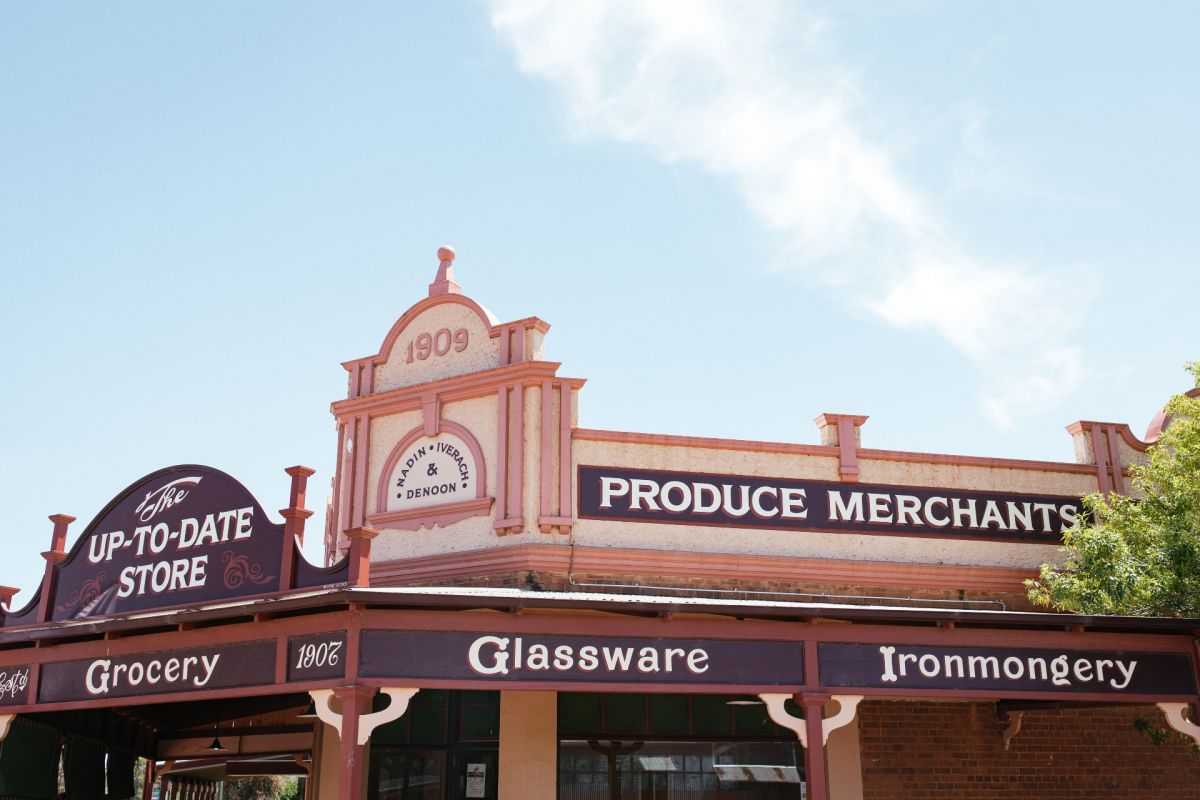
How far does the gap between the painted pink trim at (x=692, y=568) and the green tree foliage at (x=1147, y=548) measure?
2.53 feet

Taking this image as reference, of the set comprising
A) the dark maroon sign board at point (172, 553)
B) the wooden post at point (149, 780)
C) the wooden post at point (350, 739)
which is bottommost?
the wooden post at point (350, 739)

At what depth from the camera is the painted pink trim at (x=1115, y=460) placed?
47.6ft

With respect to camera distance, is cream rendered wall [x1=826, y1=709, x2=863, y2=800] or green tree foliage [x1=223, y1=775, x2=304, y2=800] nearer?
cream rendered wall [x1=826, y1=709, x2=863, y2=800]

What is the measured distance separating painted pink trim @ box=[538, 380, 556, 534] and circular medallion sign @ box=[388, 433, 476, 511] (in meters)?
0.86

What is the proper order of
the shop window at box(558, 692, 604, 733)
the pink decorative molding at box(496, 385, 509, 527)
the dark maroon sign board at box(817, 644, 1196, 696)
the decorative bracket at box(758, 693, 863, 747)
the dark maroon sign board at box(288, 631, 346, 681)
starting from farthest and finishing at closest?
the pink decorative molding at box(496, 385, 509, 527)
the shop window at box(558, 692, 604, 733)
the dark maroon sign board at box(817, 644, 1196, 696)
the decorative bracket at box(758, 693, 863, 747)
the dark maroon sign board at box(288, 631, 346, 681)

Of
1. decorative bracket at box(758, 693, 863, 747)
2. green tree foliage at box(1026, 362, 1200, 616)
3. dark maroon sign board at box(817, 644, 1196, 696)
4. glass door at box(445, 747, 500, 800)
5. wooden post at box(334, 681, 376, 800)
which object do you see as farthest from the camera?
glass door at box(445, 747, 500, 800)

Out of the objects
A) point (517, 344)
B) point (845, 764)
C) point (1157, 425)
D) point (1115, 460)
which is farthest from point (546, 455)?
point (1157, 425)

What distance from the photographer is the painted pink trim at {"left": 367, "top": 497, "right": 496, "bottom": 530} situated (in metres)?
12.8

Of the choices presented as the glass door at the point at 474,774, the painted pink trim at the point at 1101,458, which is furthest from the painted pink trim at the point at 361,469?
the painted pink trim at the point at 1101,458

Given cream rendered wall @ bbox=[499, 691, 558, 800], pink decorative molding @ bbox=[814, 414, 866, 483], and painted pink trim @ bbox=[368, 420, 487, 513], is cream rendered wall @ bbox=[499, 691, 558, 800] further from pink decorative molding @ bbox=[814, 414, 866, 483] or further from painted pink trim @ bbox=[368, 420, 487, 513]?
pink decorative molding @ bbox=[814, 414, 866, 483]

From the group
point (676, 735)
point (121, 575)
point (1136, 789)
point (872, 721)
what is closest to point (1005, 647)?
point (872, 721)

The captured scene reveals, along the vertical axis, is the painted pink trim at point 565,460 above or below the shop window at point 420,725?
above

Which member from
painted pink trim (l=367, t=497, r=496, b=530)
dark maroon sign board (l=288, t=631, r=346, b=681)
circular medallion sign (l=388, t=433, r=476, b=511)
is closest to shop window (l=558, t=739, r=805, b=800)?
painted pink trim (l=367, t=497, r=496, b=530)

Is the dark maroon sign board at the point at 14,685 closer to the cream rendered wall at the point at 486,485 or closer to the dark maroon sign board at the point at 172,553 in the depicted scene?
the dark maroon sign board at the point at 172,553
